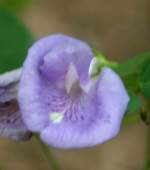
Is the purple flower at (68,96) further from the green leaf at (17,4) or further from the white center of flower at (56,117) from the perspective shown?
the green leaf at (17,4)

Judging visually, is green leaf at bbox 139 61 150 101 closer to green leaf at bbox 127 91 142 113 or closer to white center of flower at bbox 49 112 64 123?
green leaf at bbox 127 91 142 113

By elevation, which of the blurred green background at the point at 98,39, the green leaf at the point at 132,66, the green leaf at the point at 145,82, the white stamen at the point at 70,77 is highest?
the white stamen at the point at 70,77

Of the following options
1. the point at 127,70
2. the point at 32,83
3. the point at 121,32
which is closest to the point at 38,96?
the point at 32,83

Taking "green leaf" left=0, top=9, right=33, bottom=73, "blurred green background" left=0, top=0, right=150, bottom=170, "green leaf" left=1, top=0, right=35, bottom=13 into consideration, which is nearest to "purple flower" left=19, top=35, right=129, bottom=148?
"green leaf" left=0, top=9, right=33, bottom=73

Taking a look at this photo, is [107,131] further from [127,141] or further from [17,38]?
[127,141]

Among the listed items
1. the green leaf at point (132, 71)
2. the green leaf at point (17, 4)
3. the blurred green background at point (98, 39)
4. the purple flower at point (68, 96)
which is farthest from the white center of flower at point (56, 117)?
the blurred green background at point (98, 39)
